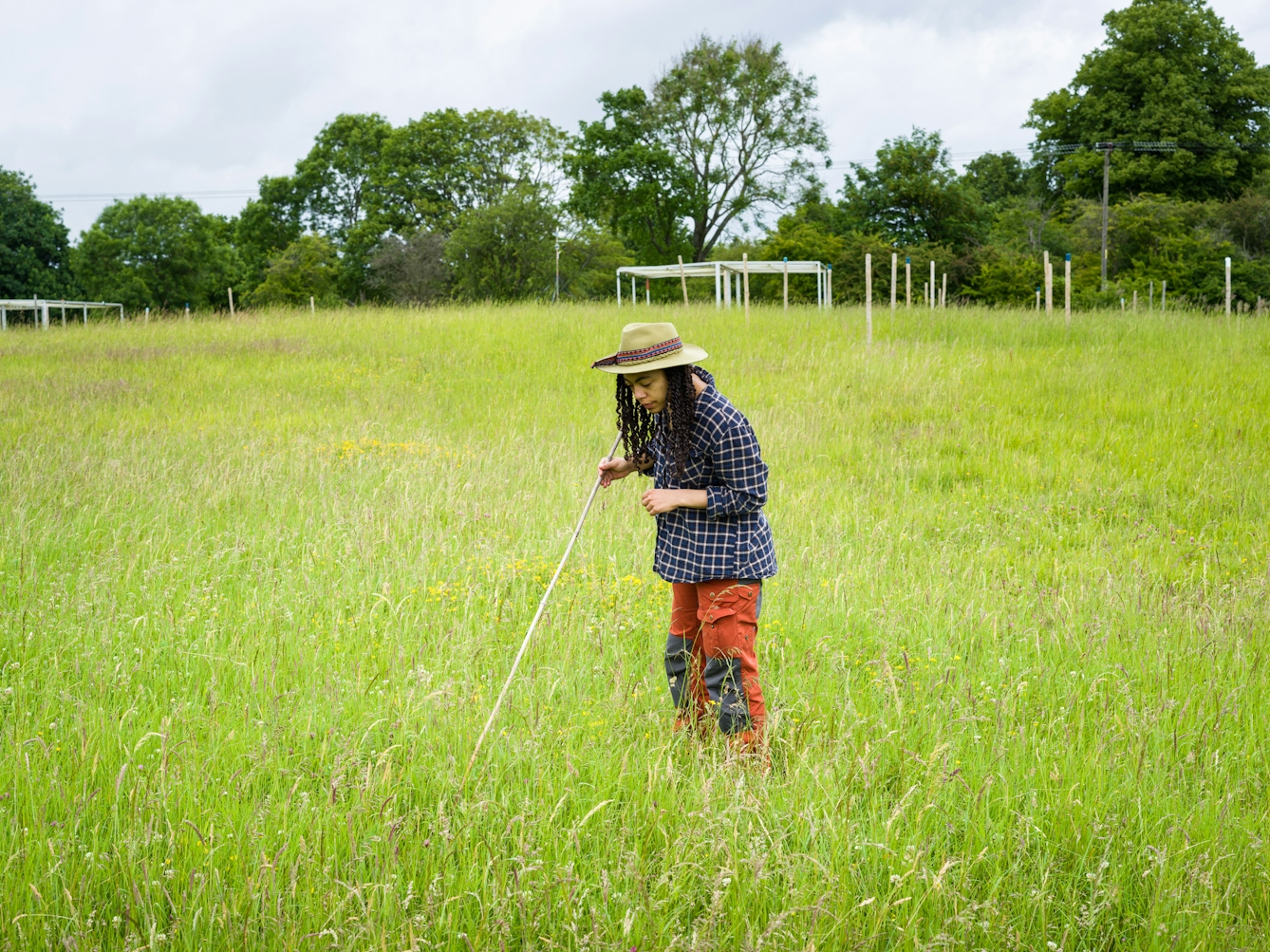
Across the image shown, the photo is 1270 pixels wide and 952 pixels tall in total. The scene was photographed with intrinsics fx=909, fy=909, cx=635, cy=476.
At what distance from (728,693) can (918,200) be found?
140 ft

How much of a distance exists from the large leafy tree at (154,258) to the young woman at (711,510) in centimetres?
5806

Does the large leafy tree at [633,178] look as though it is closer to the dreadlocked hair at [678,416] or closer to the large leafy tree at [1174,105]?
the large leafy tree at [1174,105]

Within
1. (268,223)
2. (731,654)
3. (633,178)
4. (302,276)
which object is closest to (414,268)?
(302,276)

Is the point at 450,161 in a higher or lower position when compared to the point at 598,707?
higher

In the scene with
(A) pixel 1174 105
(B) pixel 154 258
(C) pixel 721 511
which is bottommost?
(C) pixel 721 511

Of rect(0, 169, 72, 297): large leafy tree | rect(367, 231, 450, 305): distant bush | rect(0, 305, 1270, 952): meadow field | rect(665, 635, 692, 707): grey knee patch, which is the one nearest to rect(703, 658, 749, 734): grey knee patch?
rect(0, 305, 1270, 952): meadow field

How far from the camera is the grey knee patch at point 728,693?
3.20 metres

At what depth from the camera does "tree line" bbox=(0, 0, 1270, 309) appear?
37531mm

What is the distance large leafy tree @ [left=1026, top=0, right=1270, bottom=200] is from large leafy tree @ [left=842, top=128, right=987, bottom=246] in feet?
24.6

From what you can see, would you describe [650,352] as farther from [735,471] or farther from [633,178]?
[633,178]

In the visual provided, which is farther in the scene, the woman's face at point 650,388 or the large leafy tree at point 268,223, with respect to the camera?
the large leafy tree at point 268,223

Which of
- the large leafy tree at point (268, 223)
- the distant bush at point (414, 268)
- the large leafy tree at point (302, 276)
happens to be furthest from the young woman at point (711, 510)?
the large leafy tree at point (268, 223)

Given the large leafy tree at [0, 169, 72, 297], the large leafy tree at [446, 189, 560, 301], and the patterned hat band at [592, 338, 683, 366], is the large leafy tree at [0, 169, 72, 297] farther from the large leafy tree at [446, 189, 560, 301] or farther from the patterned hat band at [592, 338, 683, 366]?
the patterned hat band at [592, 338, 683, 366]

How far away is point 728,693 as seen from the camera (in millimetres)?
3219
